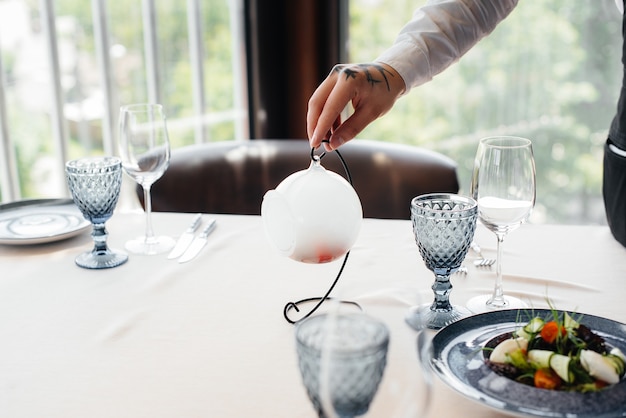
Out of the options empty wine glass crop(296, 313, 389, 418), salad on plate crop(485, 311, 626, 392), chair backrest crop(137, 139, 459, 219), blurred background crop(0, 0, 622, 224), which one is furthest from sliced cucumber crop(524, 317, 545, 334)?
blurred background crop(0, 0, 622, 224)

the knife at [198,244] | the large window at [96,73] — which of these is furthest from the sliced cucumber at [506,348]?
the large window at [96,73]

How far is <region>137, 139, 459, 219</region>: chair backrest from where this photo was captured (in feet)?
5.79

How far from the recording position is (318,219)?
0.85 meters

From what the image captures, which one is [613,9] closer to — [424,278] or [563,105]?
[563,105]

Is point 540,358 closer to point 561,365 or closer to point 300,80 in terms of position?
point 561,365

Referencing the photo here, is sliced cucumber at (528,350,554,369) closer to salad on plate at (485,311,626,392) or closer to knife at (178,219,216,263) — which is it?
salad on plate at (485,311,626,392)

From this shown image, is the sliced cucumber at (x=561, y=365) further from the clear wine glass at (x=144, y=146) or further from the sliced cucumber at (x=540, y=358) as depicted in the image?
the clear wine glass at (x=144, y=146)

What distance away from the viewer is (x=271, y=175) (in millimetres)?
1880

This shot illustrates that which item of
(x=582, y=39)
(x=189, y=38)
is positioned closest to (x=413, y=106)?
(x=582, y=39)

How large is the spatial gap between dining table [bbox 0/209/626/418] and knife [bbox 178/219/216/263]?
13 mm

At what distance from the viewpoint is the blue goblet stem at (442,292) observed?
0.92 m

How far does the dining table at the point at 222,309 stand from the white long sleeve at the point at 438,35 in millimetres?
297

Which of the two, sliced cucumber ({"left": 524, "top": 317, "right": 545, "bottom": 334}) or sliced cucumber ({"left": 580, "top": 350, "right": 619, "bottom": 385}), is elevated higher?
sliced cucumber ({"left": 524, "top": 317, "right": 545, "bottom": 334})

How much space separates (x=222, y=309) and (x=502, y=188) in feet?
1.36
